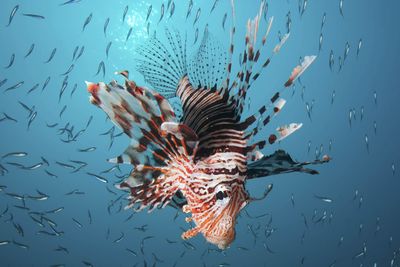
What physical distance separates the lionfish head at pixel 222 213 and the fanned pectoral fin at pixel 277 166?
6.1 inches

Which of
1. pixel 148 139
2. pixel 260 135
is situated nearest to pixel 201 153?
pixel 148 139

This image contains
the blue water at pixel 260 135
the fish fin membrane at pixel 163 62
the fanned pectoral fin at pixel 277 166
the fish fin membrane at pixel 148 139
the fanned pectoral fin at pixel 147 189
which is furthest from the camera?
the blue water at pixel 260 135

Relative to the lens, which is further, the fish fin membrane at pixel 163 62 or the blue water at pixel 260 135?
the blue water at pixel 260 135

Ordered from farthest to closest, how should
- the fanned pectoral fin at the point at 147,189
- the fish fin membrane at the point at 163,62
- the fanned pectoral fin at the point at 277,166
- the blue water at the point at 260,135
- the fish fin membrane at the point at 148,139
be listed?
the blue water at the point at 260,135 → the fish fin membrane at the point at 163,62 → the fanned pectoral fin at the point at 147,189 → the fanned pectoral fin at the point at 277,166 → the fish fin membrane at the point at 148,139

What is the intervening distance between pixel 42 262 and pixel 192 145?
3313 cm

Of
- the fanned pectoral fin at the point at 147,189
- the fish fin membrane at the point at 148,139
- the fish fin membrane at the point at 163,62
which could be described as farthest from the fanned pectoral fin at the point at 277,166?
the fish fin membrane at the point at 163,62

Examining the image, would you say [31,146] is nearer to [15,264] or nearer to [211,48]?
[15,264]

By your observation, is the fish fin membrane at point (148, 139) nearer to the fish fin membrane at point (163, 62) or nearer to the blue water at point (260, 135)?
the fish fin membrane at point (163, 62)

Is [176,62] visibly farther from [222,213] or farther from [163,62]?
[222,213]

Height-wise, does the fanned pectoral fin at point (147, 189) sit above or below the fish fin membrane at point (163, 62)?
below

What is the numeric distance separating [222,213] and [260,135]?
2751cm

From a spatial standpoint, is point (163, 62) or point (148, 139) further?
point (163, 62)

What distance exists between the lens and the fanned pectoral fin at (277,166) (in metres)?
2.39

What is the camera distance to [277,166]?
242cm
